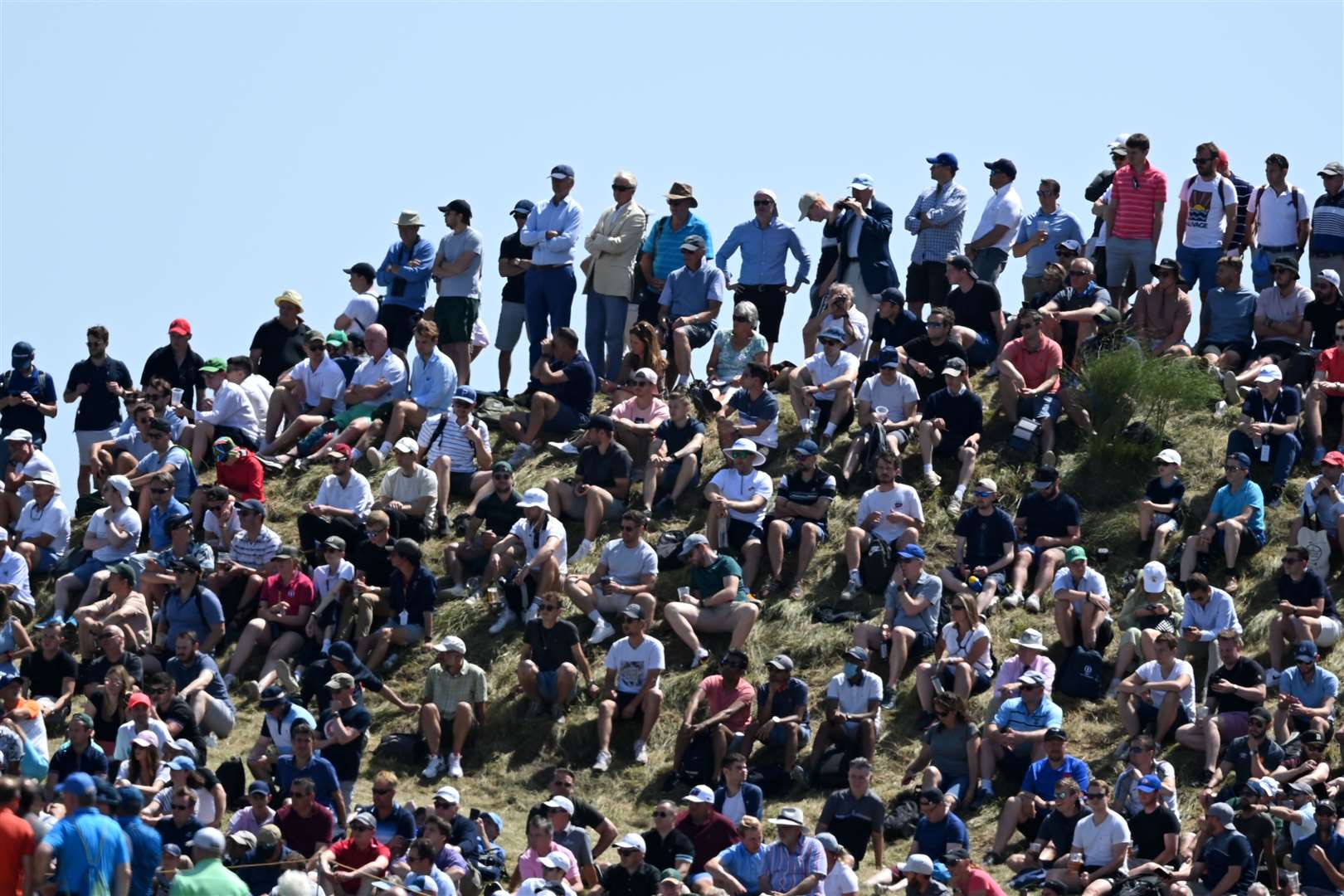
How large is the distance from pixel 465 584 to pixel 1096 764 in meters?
6.22

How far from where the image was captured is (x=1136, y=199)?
2564 cm

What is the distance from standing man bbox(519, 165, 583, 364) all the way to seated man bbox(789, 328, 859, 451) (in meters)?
2.68

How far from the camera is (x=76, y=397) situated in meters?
25.6

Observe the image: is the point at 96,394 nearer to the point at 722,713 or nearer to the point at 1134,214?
the point at 722,713

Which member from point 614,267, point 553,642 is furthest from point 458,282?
point 553,642

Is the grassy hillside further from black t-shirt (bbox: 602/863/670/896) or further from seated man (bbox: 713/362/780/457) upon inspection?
black t-shirt (bbox: 602/863/670/896)

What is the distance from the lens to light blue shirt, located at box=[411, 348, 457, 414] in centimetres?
2550

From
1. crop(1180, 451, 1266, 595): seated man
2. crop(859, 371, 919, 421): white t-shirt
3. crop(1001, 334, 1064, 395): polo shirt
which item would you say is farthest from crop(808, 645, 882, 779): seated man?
crop(1001, 334, 1064, 395): polo shirt

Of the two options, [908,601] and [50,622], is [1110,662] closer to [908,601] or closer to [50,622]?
[908,601]

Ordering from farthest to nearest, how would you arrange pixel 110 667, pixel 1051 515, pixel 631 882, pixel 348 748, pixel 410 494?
pixel 410 494
pixel 1051 515
pixel 110 667
pixel 348 748
pixel 631 882

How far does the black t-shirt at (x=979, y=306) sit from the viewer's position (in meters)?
A: 25.2

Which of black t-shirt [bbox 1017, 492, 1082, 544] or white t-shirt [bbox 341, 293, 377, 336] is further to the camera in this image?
white t-shirt [bbox 341, 293, 377, 336]

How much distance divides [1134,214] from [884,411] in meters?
3.81

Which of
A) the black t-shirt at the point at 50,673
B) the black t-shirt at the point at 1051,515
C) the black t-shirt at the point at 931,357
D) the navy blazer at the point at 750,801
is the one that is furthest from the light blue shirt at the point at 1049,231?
the black t-shirt at the point at 50,673
